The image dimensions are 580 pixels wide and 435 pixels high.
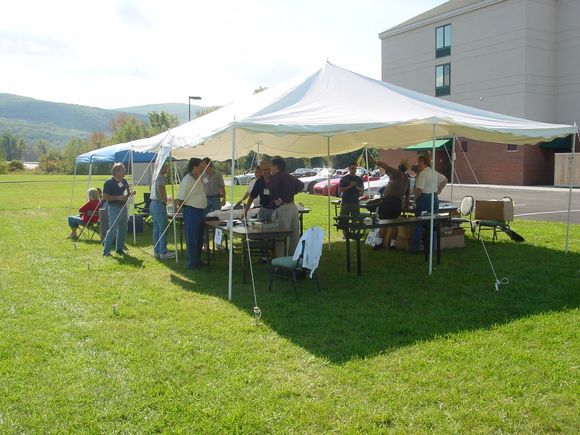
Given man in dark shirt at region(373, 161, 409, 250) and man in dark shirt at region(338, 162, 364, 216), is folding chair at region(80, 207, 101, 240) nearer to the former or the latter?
man in dark shirt at region(338, 162, 364, 216)

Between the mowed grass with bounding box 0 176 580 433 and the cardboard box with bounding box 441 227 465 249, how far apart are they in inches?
54.3

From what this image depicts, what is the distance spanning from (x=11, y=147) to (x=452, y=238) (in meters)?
154

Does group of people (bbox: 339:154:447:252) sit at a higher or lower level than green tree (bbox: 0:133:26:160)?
lower

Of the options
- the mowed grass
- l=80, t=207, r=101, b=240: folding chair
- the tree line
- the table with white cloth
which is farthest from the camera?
the tree line

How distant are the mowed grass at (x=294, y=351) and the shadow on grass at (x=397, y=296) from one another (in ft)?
Result: 0.09

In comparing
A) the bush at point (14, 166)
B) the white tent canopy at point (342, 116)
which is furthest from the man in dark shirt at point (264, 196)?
the bush at point (14, 166)

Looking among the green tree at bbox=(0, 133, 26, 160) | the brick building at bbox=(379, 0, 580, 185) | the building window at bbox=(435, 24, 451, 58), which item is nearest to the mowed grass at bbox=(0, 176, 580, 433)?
the brick building at bbox=(379, 0, 580, 185)

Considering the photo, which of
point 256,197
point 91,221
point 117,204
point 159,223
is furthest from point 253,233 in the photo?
point 91,221

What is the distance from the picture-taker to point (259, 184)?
8.74m

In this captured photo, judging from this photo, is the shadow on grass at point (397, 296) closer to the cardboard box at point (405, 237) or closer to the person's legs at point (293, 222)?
the cardboard box at point (405, 237)

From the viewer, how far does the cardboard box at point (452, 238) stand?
32.2 feet

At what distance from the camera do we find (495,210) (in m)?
10.2

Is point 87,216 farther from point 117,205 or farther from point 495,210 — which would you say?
point 495,210

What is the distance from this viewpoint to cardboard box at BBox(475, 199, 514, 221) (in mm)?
10133
